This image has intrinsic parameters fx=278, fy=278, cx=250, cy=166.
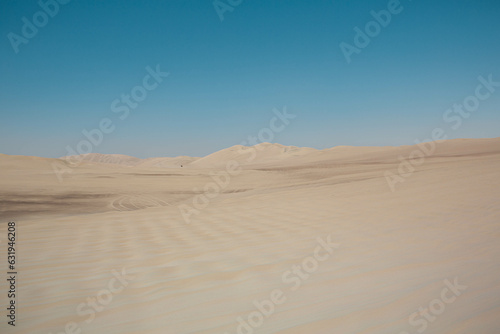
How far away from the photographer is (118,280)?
9.12ft

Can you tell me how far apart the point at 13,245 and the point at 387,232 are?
5535 mm

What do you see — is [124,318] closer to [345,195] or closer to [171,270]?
[171,270]

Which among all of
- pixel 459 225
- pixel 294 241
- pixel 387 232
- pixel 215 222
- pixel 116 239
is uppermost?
pixel 116 239

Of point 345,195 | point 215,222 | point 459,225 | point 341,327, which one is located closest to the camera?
point 341,327

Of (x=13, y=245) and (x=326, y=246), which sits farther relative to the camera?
(x=13, y=245)

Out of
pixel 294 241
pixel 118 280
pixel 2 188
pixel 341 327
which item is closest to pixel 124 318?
pixel 118 280

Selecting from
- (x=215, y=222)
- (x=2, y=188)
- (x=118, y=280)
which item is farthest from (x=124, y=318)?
(x=2, y=188)

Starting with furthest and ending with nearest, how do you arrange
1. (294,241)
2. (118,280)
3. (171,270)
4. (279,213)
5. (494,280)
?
(279,213) < (294,241) < (171,270) < (118,280) < (494,280)

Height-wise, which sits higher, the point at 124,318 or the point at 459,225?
the point at 124,318

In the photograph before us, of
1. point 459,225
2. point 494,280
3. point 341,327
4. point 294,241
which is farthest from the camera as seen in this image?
point 459,225

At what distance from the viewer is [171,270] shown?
9.70ft

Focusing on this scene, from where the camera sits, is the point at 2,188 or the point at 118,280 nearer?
the point at 118,280

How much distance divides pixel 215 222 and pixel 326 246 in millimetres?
2592

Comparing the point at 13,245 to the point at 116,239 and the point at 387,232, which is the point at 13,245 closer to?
the point at 116,239
